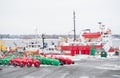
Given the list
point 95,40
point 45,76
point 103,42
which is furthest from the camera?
point 95,40

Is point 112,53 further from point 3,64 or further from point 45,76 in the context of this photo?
point 45,76

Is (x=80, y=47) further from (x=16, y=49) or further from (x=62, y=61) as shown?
(x=62, y=61)

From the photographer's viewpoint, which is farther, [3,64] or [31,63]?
[3,64]

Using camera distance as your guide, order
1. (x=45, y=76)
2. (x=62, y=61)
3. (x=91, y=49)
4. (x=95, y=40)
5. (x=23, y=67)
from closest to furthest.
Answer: (x=45, y=76)
(x=23, y=67)
(x=62, y=61)
(x=91, y=49)
(x=95, y=40)

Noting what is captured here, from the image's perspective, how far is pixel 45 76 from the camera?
101 feet

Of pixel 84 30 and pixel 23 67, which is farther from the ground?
pixel 84 30

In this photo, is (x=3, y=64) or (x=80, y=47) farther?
(x=80, y=47)

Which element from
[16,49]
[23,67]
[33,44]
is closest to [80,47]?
[33,44]

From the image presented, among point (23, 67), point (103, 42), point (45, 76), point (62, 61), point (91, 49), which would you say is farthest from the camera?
point (103, 42)

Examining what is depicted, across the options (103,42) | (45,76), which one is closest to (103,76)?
(45,76)

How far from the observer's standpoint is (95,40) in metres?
80.3

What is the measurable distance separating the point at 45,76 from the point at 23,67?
1189cm

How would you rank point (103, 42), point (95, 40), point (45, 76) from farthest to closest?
point (95, 40) < point (103, 42) < point (45, 76)

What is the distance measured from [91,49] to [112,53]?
5119mm
